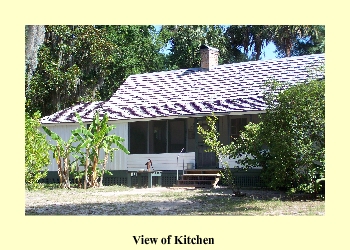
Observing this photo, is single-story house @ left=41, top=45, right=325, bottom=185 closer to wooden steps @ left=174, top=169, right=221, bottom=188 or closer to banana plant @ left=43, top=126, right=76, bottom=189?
wooden steps @ left=174, top=169, right=221, bottom=188

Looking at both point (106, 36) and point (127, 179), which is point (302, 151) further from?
point (106, 36)

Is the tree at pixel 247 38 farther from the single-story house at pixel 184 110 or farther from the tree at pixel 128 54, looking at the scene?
the single-story house at pixel 184 110

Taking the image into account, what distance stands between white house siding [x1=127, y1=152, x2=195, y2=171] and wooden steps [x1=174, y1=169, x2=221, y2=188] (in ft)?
1.85

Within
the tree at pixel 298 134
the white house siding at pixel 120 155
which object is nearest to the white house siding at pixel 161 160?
the white house siding at pixel 120 155

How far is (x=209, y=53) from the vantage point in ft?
78.3

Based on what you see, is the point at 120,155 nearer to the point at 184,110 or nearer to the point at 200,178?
the point at 184,110

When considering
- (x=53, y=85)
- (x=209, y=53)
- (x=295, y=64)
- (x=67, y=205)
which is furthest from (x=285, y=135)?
(x=53, y=85)

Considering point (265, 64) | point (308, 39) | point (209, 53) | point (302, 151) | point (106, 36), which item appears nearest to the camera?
point (302, 151)

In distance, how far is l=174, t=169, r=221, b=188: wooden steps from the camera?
755 inches

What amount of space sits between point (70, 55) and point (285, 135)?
49.2ft

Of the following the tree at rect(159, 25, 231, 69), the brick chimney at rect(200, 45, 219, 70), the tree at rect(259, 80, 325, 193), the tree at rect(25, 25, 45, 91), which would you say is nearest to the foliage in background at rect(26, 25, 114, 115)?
the tree at rect(25, 25, 45, 91)

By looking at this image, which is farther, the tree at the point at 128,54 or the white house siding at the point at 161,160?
the tree at the point at 128,54

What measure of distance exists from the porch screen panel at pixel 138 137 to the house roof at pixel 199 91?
608 mm

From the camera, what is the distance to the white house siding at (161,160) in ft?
67.2
